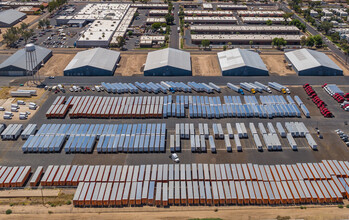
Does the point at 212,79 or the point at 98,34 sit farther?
the point at 98,34

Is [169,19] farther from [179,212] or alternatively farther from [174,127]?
[179,212]

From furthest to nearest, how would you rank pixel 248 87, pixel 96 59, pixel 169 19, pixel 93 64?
1. pixel 169 19
2. pixel 96 59
3. pixel 93 64
4. pixel 248 87

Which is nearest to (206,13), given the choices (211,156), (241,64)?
(241,64)

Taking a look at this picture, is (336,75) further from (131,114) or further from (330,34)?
(131,114)

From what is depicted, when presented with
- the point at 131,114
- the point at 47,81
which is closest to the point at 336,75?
the point at 131,114

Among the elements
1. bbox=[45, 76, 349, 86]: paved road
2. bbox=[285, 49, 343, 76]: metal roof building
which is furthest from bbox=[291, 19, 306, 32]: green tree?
bbox=[45, 76, 349, 86]: paved road

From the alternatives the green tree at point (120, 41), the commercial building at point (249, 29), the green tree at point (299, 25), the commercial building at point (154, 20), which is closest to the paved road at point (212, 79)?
the green tree at point (120, 41)
